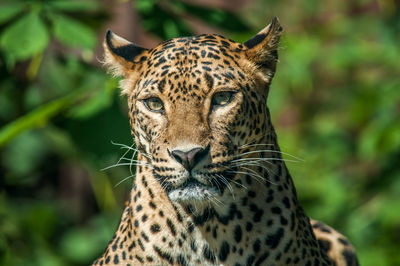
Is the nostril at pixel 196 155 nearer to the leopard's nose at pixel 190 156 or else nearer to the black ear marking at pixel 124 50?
the leopard's nose at pixel 190 156

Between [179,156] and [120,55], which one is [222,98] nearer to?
[179,156]

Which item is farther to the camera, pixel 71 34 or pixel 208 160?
pixel 71 34

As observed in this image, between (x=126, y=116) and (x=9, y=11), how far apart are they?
113cm

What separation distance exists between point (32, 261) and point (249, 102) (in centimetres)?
602

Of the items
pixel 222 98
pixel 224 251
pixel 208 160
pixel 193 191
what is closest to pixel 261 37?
pixel 222 98

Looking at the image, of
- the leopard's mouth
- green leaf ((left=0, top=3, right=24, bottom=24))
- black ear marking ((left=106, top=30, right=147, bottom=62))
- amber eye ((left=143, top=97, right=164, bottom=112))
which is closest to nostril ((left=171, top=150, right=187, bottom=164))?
the leopard's mouth

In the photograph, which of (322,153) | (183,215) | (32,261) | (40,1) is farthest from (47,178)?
(183,215)

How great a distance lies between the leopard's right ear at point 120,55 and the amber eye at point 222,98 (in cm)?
56

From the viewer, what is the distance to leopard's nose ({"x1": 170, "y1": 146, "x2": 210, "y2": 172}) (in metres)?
3.53

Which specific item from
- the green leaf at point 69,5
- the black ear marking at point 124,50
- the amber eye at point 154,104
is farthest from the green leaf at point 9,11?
the amber eye at point 154,104

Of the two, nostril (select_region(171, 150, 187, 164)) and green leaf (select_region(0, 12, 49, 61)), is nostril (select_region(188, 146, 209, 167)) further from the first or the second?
green leaf (select_region(0, 12, 49, 61))

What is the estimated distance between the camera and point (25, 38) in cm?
507

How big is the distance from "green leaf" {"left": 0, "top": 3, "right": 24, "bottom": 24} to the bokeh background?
0.01m

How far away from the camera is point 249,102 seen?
3.83 m
